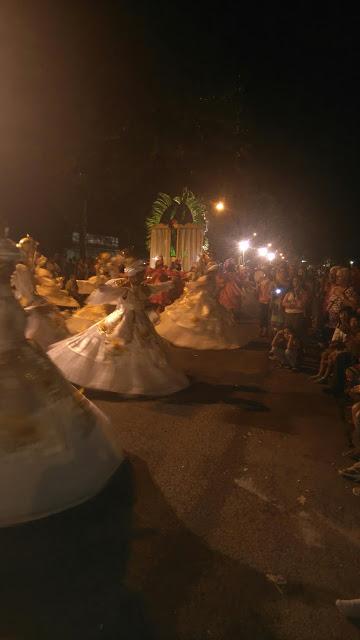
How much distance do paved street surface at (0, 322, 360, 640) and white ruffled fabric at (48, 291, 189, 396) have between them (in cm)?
106

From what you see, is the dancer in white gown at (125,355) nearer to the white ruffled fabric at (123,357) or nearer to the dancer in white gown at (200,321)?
the white ruffled fabric at (123,357)

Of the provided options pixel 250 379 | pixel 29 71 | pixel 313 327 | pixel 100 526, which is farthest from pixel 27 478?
pixel 313 327

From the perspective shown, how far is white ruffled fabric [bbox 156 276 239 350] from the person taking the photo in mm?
11898

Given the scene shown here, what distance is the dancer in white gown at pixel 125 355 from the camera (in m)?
7.17

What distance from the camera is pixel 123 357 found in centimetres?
731

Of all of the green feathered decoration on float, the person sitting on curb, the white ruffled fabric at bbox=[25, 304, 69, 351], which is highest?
the green feathered decoration on float

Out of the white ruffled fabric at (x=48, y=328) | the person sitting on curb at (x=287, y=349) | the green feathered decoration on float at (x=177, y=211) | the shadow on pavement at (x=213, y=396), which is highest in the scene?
the green feathered decoration on float at (x=177, y=211)

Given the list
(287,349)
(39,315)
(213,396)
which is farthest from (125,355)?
(287,349)

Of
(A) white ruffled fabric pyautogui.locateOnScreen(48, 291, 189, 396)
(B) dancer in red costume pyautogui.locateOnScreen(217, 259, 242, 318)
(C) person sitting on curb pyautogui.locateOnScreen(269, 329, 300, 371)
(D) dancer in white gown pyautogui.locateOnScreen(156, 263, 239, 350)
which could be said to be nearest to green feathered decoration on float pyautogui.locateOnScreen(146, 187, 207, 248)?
(B) dancer in red costume pyautogui.locateOnScreen(217, 259, 242, 318)

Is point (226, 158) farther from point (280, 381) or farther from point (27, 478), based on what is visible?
point (27, 478)

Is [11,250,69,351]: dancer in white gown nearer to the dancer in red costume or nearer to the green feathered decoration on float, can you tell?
the dancer in red costume

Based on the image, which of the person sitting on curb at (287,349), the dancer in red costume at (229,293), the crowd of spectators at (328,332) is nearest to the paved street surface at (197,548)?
the crowd of spectators at (328,332)

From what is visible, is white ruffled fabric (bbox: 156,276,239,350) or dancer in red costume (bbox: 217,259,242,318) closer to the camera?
white ruffled fabric (bbox: 156,276,239,350)

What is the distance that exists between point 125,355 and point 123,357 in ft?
0.15
